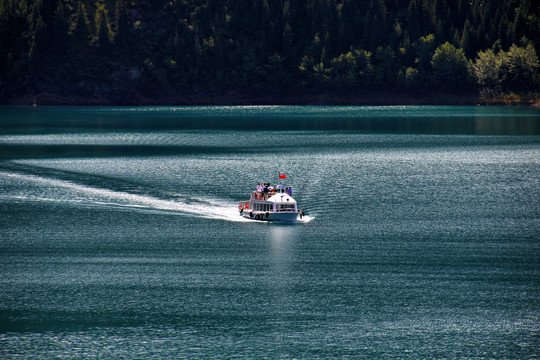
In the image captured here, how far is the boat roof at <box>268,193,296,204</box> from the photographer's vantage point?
71.3 metres

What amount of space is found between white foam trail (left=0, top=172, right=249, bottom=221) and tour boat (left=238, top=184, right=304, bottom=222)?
52.0 inches

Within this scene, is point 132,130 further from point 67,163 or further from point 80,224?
point 80,224

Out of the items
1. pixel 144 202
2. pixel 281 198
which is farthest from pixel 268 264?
pixel 144 202

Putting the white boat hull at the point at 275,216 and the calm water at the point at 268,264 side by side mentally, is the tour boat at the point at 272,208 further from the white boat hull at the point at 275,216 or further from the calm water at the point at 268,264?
the calm water at the point at 268,264

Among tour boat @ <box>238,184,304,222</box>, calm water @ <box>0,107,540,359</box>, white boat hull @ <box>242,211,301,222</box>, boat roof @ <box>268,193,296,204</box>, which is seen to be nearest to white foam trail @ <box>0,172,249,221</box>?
calm water @ <box>0,107,540,359</box>

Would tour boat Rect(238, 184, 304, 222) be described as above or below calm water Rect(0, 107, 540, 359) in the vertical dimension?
above

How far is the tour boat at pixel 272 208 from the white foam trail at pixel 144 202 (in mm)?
1321

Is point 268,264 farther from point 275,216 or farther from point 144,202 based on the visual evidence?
point 144,202

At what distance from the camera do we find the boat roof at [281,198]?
7132 centimetres

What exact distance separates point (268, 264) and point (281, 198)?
16782 millimetres

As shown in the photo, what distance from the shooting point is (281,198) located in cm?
7188

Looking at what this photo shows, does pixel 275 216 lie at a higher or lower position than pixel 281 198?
lower

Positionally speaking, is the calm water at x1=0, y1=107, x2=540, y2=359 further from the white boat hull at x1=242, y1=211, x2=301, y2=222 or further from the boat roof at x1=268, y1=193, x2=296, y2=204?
the boat roof at x1=268, y1=193, x2=296, y2=204

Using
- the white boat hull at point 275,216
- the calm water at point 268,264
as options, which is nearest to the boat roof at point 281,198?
the white boat hull at point 275,216
